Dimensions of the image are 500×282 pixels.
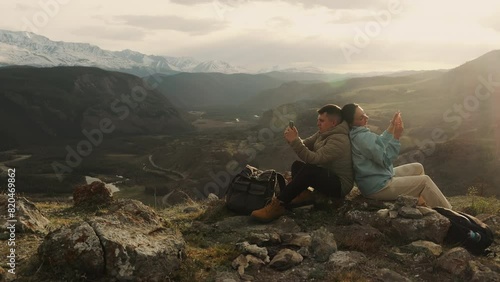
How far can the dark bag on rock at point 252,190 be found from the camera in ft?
33.7

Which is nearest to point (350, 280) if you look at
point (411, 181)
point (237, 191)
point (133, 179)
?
point (411, 181)

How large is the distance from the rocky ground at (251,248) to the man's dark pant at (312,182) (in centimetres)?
61

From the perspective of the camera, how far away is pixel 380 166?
951 centimetres

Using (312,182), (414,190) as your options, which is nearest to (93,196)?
(312,182)

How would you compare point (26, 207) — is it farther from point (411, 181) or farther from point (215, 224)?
point (411, 181)

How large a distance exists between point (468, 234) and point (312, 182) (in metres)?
3.51

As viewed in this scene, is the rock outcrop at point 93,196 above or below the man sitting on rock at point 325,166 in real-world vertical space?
below

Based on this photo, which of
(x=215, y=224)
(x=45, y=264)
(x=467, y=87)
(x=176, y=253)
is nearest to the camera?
(x=45, y=264)

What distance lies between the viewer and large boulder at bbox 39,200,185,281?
630cm

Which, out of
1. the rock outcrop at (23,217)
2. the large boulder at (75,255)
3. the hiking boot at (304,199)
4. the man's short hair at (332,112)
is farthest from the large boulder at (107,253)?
the man's short hair at (332,112)

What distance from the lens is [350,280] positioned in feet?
21.9

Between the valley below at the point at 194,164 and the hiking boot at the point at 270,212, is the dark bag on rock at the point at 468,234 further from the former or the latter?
the valley below at the point at 194,164

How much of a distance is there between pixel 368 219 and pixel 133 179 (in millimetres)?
112288

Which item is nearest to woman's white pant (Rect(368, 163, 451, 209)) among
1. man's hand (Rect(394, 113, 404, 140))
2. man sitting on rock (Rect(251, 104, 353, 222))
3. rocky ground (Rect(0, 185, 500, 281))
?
rocky ground (Rect(0, 185, 500, 281))
